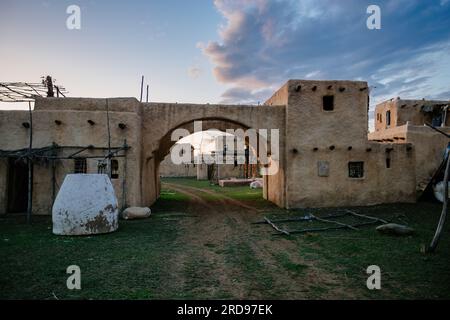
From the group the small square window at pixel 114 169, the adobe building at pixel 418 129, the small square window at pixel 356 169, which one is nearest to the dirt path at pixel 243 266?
the small square window at pixel 114 169

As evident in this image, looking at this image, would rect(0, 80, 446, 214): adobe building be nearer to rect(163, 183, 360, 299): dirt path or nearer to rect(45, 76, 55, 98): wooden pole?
rect(45, 76, 55, 98): wooden pole

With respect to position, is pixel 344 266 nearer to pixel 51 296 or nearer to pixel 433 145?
pixel 51 296

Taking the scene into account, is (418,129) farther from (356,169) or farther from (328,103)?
(328,103)

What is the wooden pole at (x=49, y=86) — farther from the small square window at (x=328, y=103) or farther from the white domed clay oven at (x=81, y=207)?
the small square window at (x=328, y=103)

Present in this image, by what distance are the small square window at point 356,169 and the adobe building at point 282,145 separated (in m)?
0.05

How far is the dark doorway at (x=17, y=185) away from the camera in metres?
14.3

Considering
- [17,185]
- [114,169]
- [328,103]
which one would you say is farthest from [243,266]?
[17,185]

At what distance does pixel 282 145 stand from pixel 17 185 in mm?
14203

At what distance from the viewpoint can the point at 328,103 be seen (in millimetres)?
15945

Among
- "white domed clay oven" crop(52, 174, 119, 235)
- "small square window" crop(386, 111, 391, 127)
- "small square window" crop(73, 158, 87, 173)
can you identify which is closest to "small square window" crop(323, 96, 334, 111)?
"white domed clay oven" crop(52, 174, 119, 235)

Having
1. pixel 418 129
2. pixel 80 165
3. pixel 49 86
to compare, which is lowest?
pixel 80 165

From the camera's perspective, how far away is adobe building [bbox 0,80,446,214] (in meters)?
13.8
